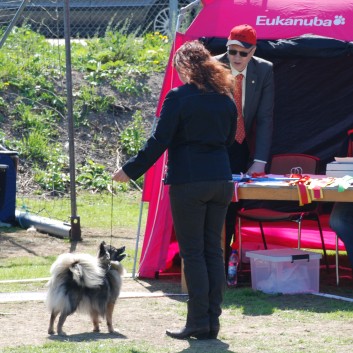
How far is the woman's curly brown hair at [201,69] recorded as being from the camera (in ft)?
19.7

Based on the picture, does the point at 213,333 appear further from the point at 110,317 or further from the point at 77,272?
the point at 77,272

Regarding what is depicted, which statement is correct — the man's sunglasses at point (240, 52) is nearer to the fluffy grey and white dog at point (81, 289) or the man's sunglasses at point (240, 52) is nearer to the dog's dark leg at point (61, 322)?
the fluffy grey and white dog at point (81, 289)

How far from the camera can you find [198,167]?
5902mm

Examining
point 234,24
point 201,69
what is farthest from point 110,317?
point 234,24

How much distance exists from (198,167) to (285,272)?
199 centimetres

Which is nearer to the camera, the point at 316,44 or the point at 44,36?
the point at 316,44

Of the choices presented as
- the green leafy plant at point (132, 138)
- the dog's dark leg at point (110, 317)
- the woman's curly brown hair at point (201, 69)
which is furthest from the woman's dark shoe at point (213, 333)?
the green leafy plant at point (132, 138)

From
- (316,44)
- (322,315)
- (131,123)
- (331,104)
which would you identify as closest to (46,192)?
(131,123)

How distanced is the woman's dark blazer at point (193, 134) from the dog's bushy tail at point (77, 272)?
75cm

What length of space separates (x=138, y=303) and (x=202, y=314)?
1273 mm

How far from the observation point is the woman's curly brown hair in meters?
6.00

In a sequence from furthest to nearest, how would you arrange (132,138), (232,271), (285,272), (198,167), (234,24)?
(132,138)
(234,24)
(232,271)
(285,272)
(198,167)

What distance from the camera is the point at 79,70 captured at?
47.2ft

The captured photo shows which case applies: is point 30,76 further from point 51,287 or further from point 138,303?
point 51,287
